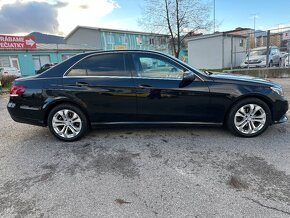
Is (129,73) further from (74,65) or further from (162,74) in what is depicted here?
(74,65)

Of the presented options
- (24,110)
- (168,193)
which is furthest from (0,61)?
(168,193)

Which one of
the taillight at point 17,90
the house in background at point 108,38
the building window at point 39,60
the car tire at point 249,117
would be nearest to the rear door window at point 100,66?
the taillight at point 17,90

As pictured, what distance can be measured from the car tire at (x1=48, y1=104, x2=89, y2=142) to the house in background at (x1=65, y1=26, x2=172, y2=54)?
95.9 feet

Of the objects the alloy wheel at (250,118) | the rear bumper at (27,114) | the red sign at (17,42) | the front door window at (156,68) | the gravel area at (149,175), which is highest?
the red sign at (17,42)

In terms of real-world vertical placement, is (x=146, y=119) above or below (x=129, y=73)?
below

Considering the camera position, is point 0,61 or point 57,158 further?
point 0,61

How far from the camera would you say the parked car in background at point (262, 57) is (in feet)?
41.2

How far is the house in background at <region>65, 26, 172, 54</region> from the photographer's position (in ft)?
114

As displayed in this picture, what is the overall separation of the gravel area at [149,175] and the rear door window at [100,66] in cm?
125

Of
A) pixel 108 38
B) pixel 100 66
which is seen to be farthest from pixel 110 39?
pixel 100 66

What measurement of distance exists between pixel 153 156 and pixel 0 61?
25027mm

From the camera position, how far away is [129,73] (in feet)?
12.6

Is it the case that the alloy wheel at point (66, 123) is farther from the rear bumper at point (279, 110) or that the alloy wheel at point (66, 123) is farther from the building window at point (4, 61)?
the building window at point (4, 61)

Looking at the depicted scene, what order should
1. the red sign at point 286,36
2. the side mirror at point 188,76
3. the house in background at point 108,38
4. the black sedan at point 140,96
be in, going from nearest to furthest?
the side mirror at point 188,76 → the black sedan at point 140,96 → the red sign at point 286,36 → the house in background at point 108,38
